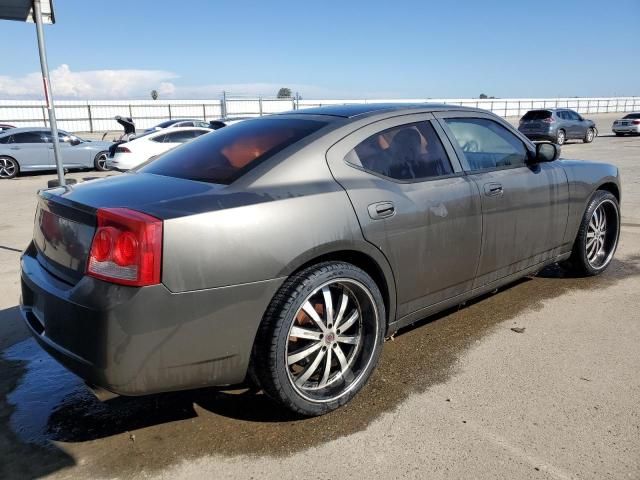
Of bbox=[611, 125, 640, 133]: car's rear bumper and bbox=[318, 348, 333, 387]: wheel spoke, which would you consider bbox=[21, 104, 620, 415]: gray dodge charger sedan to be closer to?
bbox=[318, 348, 333, 387]: wheel spoke

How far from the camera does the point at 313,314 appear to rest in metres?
2.71

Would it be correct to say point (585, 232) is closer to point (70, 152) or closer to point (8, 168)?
point (70, 152)

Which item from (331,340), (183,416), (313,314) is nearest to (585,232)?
(331,340)

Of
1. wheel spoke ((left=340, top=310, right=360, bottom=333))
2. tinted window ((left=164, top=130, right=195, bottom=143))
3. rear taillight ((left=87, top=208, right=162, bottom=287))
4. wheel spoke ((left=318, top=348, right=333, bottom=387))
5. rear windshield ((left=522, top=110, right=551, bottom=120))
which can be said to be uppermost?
rear windshield ((left=522, top=110, right=551, bottom=120))

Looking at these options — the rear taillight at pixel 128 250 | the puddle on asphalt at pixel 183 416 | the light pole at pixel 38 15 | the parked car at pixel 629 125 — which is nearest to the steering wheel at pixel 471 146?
the puddle on asphalt at pixel 183 416

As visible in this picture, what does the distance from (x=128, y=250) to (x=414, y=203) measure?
163cm

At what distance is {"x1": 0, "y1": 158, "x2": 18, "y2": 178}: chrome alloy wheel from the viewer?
14830 millimetres

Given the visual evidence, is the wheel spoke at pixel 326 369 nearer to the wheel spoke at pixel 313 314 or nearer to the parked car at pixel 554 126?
the wheel spoke at pixel 313 314

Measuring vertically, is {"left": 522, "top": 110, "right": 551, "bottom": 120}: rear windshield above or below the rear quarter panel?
above

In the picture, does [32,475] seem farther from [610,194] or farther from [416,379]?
[610,194]

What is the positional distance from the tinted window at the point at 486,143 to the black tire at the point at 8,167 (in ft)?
48.5

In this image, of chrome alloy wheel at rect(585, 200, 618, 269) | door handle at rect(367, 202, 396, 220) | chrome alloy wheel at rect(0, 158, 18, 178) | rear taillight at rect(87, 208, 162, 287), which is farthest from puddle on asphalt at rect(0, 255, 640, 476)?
chrome alloy wheel at rect(0, 158, 18, 178)

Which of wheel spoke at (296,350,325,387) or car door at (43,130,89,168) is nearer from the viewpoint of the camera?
wheel spoke at (296,350,325,387)

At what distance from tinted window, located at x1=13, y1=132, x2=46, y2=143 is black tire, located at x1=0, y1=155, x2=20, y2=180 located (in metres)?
0.58
